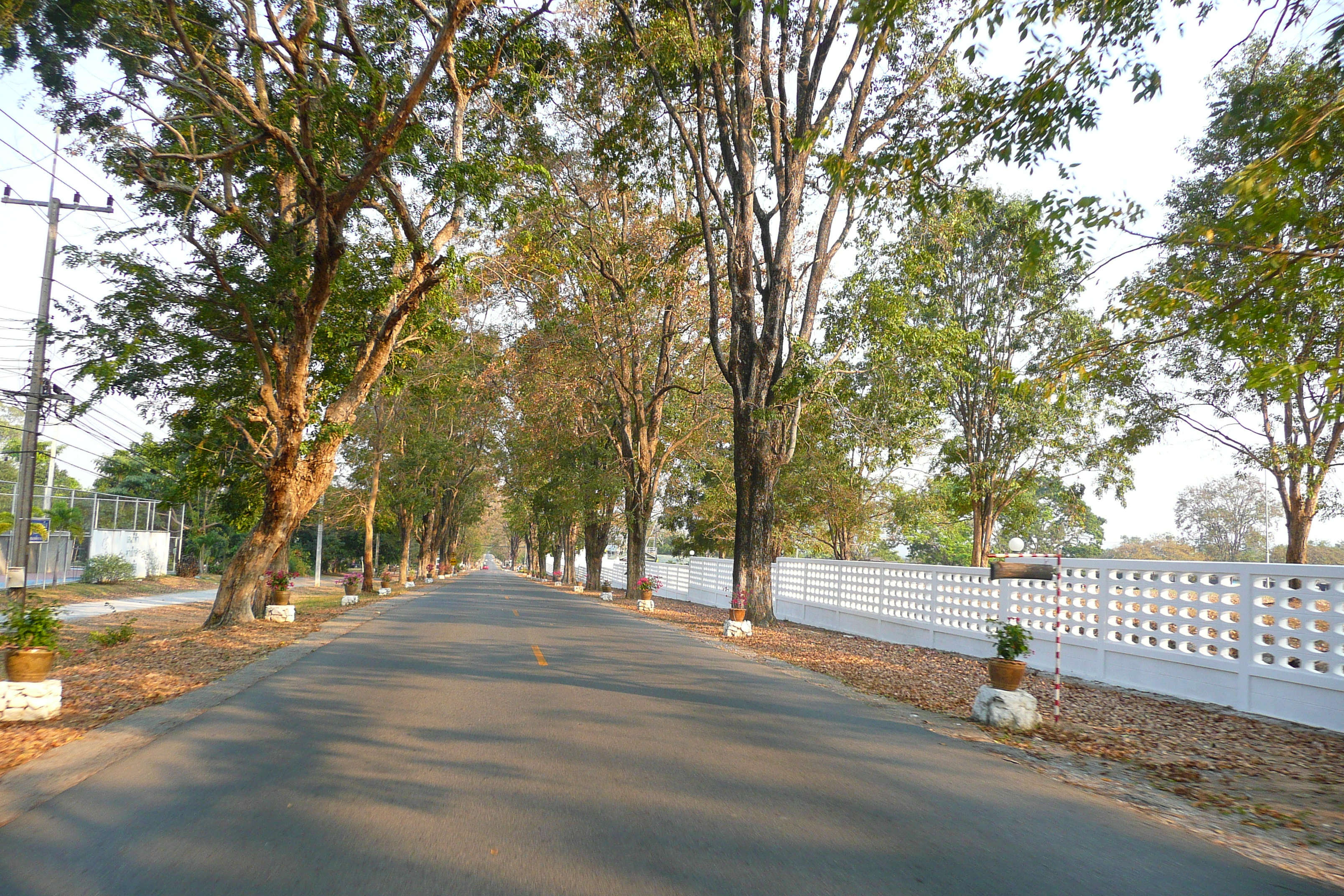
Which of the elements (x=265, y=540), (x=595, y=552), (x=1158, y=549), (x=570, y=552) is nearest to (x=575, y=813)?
(x=265, y=540)

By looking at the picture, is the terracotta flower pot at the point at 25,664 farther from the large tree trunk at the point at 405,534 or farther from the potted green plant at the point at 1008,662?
the large tree trunk at the point at 405,534

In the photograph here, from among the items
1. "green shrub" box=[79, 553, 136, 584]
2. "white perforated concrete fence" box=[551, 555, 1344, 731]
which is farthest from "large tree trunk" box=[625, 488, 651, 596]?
"green shrub" box=[79, 553, 136, 584]

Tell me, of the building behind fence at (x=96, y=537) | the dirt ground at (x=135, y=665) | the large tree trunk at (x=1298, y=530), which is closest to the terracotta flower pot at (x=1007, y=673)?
the dirt ground at (x=135, y=665)

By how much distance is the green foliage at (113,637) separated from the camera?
13.0 meters

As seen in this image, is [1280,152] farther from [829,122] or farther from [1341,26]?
[829,122]

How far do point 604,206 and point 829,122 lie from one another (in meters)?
8.97

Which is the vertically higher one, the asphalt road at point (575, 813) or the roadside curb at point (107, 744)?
the asphalt road at point (575, 813)

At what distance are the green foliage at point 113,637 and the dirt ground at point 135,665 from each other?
71 mm

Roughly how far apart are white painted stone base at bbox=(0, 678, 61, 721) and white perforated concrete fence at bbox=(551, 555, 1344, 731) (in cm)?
1012

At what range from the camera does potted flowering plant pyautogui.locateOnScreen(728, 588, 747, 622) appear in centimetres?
1823

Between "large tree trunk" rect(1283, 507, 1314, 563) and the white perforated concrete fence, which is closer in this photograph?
the white perforated concrete fence

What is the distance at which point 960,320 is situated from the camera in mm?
27906

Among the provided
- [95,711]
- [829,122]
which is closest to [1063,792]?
[95,711]

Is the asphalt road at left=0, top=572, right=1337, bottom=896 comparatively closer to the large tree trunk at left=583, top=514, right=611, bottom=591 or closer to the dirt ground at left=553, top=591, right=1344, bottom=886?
the dirt ground at left=553, top=591, right=1344, bottom=886
